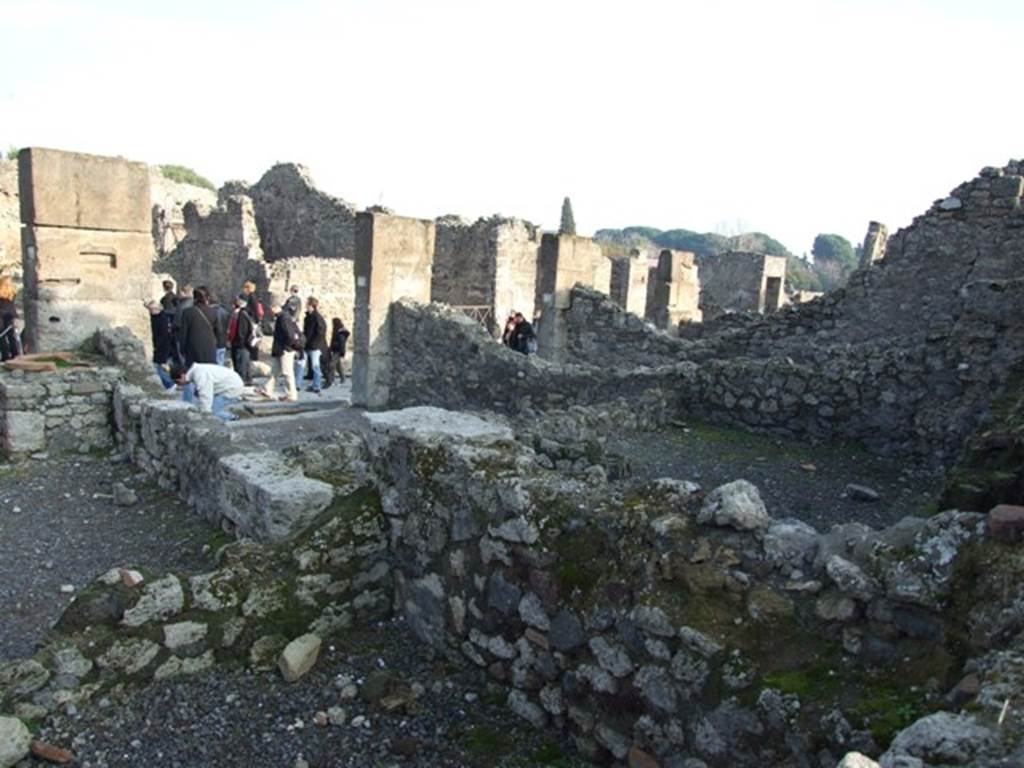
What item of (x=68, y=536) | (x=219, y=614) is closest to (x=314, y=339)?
(x=68, y=536)

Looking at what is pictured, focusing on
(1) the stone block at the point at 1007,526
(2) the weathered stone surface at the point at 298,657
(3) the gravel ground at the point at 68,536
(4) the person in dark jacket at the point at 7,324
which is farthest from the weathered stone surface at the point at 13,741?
(4) the person in dark jacket at the point at 7,324

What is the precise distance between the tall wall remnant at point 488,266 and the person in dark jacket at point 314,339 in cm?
829

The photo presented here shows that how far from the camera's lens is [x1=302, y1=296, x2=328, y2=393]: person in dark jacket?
1259 centimetres

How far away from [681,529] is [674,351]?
364 inches

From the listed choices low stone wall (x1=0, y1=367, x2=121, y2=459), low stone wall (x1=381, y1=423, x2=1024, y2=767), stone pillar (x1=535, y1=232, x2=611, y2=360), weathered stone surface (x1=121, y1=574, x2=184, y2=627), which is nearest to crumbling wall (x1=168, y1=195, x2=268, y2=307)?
stone pillar (x1=535, y1=232, x2=611, y2=360)

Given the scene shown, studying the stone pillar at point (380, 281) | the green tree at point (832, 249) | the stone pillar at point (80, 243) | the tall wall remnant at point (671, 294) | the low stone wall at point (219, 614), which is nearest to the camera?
the low stone wall at point (219, 614)

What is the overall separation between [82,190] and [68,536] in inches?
206

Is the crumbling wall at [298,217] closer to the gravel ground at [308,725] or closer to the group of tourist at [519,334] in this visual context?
the group of tourist at [519,334]

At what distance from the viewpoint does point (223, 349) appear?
508 inches

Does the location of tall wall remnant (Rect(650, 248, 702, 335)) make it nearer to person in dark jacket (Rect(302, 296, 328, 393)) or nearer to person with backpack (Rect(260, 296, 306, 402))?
person in dark jacket (Rect(302, 296, 328, 393))

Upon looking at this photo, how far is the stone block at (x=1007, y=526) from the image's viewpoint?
2.46 meters

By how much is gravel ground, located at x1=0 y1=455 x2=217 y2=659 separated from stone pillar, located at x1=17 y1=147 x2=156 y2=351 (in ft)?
8.58

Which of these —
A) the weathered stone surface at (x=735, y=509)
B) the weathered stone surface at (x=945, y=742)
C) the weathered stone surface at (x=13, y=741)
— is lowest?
the weathered stone surface at (x=13, y=741)

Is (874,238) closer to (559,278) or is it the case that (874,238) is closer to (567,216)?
(559,278)
